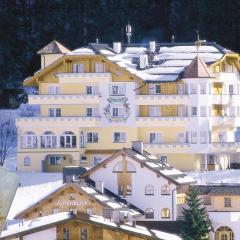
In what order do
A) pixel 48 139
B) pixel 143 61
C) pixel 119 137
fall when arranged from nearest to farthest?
pixel 48 139, pixel 119 137, pixel 143 61

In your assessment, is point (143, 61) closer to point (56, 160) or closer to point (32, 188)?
point (56, 160)

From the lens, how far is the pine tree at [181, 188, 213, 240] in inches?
2518

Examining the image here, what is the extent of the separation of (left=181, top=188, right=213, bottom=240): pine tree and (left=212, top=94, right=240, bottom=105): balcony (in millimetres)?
16348

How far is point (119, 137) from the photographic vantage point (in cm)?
8188

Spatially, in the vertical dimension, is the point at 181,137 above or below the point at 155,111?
below

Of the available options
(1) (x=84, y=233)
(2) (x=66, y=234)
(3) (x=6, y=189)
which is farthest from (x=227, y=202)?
(3) (x=6, y=189)

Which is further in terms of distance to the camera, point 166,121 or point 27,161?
point 166,121

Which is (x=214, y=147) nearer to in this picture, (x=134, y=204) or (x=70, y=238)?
(x=134, y=204)

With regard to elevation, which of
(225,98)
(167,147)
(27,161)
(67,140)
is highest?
(225,98)

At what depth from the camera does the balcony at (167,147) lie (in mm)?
80050

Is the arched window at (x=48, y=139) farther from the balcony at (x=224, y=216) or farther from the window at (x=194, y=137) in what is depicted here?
the balcony at (x=224, y=216)

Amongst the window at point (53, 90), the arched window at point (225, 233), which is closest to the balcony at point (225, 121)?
the window at point (53, 90)

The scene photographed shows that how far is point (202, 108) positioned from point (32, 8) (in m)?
27.2

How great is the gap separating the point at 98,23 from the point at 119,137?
80.5 ft
